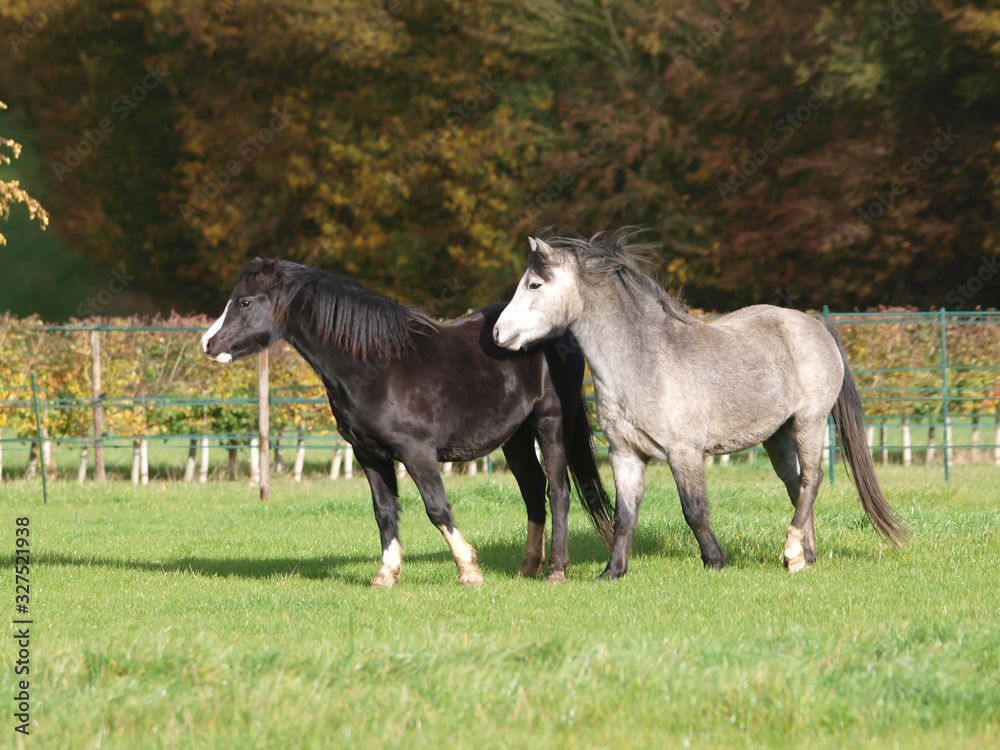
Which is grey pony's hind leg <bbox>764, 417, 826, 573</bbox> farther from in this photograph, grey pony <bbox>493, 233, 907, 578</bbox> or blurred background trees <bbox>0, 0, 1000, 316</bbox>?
blurred background trees <bbox>0, 0, 1000, 316</bbox>

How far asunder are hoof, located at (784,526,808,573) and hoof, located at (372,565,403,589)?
281 cm

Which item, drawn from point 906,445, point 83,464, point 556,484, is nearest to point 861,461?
point 556,484

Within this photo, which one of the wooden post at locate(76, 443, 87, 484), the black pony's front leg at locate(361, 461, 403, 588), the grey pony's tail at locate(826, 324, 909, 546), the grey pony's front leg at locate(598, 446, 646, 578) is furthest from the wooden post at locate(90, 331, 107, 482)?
the grey pony's tail at locate(826, 324, 909, 546)

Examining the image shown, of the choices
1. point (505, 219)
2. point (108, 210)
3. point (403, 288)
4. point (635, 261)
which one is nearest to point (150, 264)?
point (108, 210)

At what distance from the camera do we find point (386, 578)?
7879mm

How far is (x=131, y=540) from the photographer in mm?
10445

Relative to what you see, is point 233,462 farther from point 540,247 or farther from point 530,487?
point 540,247

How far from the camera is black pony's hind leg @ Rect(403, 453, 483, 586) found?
761cm

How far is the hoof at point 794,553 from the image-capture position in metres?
8.05

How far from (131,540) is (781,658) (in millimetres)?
7193

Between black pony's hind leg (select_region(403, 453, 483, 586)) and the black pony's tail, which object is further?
the black pony's tail

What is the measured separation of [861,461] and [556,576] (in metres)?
2.53

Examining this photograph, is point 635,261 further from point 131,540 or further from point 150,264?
point 150,264

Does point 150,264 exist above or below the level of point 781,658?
above
